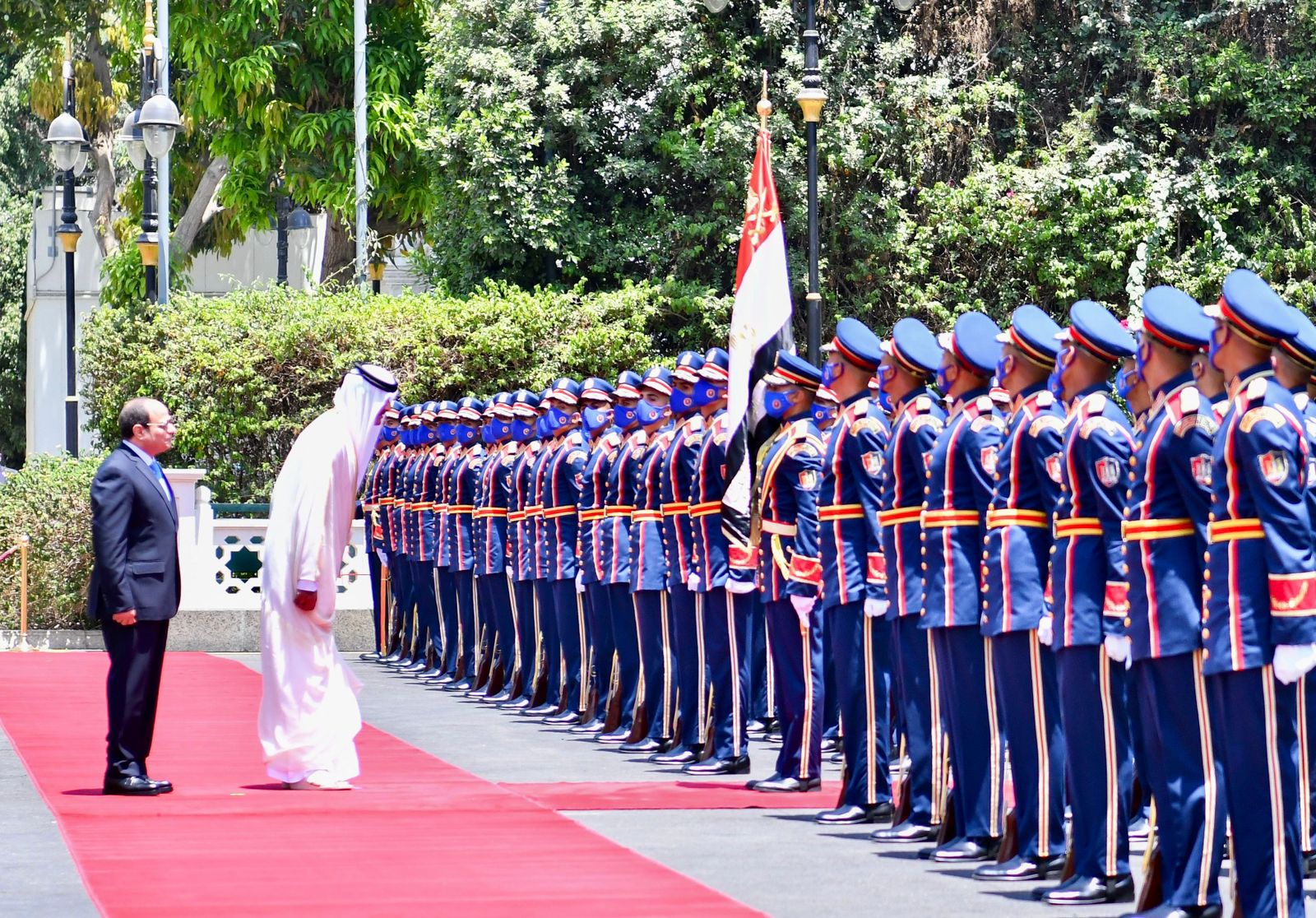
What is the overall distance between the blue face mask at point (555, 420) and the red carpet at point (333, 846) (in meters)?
2.94

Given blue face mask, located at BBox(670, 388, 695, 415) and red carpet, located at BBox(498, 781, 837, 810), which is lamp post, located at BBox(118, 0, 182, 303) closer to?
blue face mask, located at BBox(670, 388, 695, 415)

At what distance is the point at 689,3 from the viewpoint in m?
27.7

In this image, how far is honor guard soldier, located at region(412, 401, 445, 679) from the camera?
19.5 m

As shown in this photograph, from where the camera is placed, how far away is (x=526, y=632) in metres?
17.0

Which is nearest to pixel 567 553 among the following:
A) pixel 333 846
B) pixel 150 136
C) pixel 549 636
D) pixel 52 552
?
pixel 549 636

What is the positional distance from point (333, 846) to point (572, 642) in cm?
646

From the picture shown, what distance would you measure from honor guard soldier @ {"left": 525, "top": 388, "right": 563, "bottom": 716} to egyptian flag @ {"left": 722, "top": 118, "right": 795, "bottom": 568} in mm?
2597

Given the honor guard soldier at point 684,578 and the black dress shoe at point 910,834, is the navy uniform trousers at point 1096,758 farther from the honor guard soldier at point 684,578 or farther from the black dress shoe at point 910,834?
the honor guard soldier at point 684,578

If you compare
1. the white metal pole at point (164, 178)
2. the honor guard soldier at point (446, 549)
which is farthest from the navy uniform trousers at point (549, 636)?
the white metal pole at point (164, 178)

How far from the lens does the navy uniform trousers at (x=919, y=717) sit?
9.40 metres

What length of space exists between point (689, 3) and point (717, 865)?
2023 centimetres

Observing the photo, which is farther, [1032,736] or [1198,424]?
[1032,736]

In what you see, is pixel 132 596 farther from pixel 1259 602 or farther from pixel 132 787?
pixel 1259 602

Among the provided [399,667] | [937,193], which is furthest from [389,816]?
[937,193]
